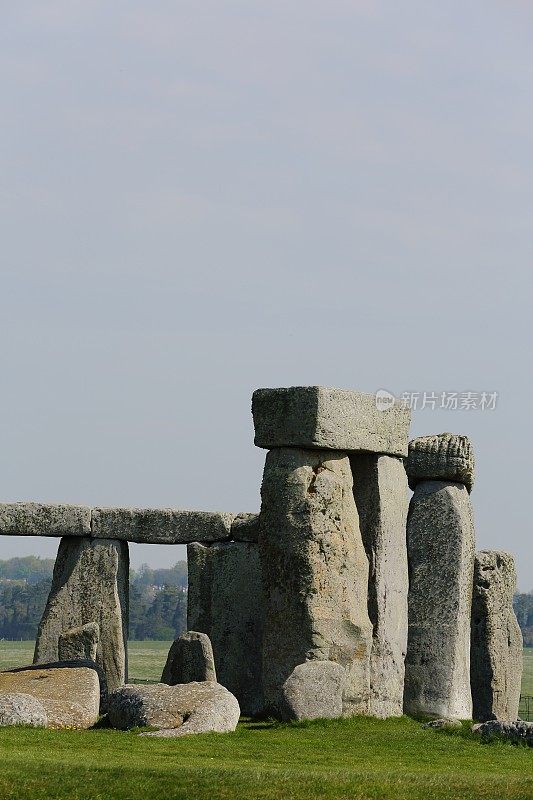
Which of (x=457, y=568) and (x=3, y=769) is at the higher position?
(x=457, y=568)

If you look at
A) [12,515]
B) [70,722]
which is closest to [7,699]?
[70,722]

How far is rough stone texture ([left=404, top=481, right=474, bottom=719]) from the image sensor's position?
75.0 ft

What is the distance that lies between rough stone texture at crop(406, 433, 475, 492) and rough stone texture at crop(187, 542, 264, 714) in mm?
3021

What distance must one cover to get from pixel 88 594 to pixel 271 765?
1343 centimetres

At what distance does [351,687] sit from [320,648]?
0.78 m

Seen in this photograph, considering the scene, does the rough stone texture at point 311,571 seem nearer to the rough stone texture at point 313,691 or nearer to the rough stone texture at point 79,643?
the rough stone texture at point 313,691

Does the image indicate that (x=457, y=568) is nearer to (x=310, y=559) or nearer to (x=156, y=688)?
(x=310, y=559)

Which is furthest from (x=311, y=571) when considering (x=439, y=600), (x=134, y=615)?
(x=134, y=615)

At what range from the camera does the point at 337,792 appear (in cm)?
1401

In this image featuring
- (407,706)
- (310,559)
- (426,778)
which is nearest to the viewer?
(426,778)

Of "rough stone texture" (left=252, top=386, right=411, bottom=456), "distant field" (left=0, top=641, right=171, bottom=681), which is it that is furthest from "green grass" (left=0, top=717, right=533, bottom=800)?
"distant field" (left=0, top=641, right=171, bottom=681)

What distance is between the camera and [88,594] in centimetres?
2902

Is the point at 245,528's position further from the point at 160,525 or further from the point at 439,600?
the point at 439,600

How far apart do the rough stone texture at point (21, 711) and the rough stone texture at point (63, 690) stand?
157 mm
